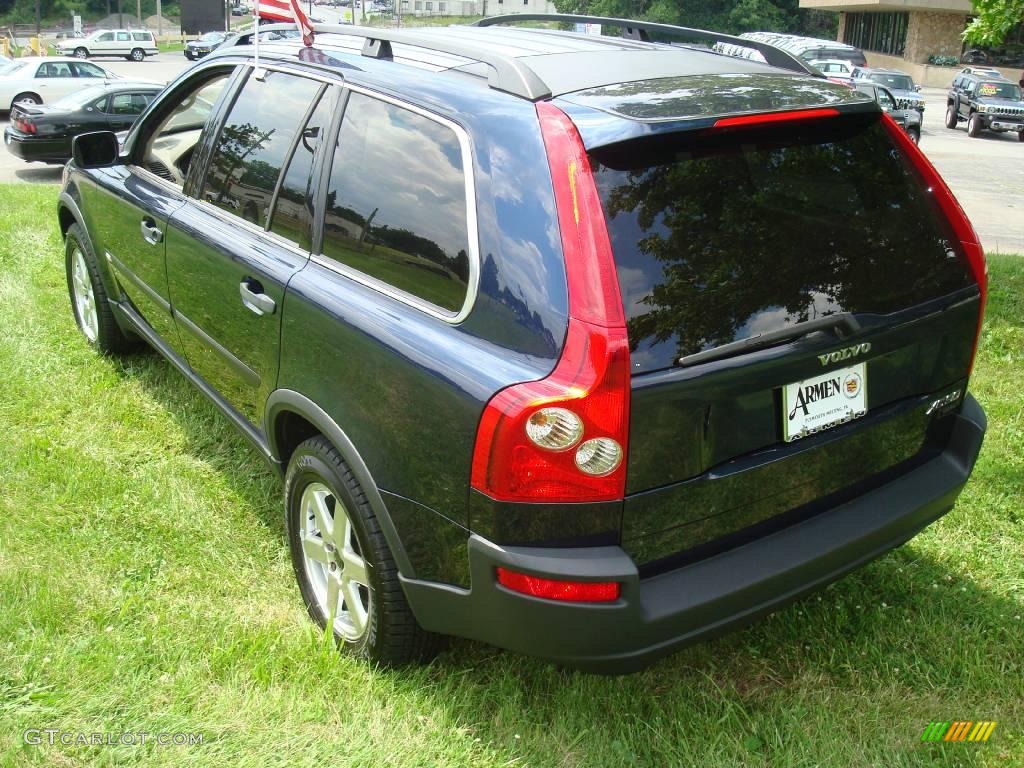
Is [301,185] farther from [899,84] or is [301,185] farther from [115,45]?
[115,45]

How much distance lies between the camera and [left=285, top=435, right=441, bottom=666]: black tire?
2.65 metres

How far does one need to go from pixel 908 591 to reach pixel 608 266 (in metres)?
1.96

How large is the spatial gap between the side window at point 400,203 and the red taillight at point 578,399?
0.33 meters

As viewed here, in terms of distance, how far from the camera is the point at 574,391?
2.10m

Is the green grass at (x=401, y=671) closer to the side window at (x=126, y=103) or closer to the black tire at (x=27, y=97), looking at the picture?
the side window at (x=126, y=103)

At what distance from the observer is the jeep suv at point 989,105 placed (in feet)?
81.2

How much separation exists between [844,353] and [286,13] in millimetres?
2588

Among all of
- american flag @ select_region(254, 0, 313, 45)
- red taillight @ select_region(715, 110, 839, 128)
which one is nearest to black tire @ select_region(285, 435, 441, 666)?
red taillight @ select_region(715, 110, 839, 128)

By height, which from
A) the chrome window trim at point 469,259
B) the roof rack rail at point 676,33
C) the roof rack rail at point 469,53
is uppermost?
the roof rack rail at point 676,33

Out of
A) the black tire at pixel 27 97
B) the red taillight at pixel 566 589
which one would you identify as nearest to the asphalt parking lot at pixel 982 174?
the black tire at pixel 27 97

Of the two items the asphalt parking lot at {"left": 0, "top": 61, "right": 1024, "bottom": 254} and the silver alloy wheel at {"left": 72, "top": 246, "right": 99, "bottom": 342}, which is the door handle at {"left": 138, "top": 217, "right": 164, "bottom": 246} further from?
the asphalt parking lot at {"left": 0, "top": 61, "right": 1024, "bottom": 254}

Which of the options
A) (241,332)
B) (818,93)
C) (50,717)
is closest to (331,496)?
(241,332)

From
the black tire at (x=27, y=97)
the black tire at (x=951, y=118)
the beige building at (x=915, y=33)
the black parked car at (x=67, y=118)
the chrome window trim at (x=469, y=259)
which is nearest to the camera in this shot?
the chrome window trim at (x=469, y=259)

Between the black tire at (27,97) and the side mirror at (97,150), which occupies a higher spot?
the side mirror at (97,150)
